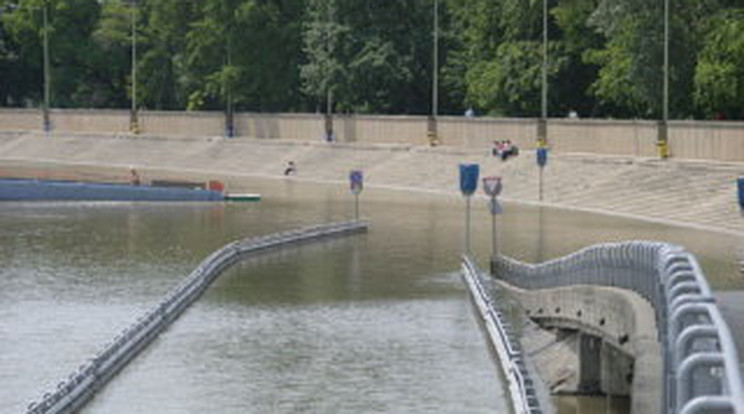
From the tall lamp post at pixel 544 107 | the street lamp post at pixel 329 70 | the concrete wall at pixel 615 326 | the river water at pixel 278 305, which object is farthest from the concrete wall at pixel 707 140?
the concrete wall at pixel 615 326

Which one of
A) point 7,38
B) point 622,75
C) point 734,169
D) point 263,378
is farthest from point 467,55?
point 263,378

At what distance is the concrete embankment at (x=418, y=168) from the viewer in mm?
71000

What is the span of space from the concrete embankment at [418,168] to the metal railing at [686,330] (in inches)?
1414

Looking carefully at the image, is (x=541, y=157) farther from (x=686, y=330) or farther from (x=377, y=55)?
(x=686, y=330)

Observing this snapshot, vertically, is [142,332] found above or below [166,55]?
below

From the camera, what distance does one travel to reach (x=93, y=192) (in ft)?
272

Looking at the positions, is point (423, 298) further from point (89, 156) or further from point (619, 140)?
point (89, 156)

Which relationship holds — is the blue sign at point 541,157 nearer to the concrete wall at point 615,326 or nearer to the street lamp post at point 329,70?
the street lamp post at point 329,70

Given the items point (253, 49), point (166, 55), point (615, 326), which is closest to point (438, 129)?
point (253, 49)

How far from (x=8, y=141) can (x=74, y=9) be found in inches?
547

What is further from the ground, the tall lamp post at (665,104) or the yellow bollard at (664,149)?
the tall lamp post at (665,104)

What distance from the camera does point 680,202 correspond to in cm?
7038

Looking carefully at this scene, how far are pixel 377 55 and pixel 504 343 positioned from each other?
7816cm

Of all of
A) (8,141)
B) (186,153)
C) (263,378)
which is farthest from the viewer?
(8,141)
